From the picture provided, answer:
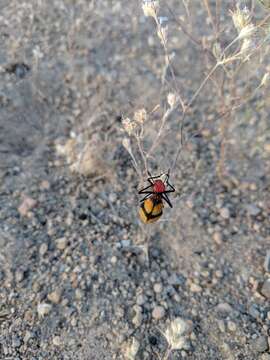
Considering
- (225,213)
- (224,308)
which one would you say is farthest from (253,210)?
(224,308)

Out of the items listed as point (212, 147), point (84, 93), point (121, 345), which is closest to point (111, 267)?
point (121, 345)

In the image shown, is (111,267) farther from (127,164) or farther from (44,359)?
(127,164)

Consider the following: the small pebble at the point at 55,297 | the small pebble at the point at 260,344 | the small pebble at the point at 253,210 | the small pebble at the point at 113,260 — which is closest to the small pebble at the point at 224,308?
the small pebble at the point at 260,344

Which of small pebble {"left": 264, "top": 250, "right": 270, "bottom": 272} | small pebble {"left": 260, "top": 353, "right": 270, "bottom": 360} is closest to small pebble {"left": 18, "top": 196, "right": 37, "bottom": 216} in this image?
small pebble {"left": 264, "top": 250, "right": 270, "bottom": 272}

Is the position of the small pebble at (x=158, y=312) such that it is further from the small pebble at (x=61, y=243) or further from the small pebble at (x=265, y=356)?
the small pebble at (x=61, y=243)

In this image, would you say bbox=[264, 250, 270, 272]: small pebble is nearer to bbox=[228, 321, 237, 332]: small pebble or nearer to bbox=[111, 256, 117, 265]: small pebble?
bbox=[228, 321, 237, 332]: small pebble

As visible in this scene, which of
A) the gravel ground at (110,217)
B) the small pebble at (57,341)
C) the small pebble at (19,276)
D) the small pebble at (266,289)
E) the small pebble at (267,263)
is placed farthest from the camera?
the small pebble at (267,263)
